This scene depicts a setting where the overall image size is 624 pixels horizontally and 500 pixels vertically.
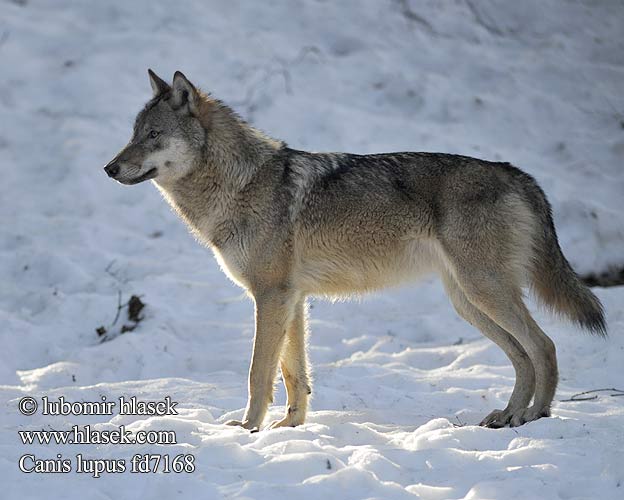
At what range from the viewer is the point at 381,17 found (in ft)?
36.9

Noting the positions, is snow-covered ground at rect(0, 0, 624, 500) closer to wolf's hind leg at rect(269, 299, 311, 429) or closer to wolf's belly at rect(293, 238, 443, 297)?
wolf's hind leg at rect(269, 299, 311, 429)

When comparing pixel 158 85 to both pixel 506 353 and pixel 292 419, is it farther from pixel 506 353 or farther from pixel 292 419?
pixel 506 353

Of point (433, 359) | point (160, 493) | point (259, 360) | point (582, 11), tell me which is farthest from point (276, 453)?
point (582, 11)

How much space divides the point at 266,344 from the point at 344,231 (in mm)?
844

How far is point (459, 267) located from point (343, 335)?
226 centimetres

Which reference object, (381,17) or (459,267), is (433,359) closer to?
(459,267)

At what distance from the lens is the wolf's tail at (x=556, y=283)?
521cm

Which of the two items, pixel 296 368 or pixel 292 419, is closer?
pixel 292 419

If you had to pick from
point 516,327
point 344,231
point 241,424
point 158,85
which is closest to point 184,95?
point 158,85

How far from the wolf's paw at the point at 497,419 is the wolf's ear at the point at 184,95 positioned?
103 inches

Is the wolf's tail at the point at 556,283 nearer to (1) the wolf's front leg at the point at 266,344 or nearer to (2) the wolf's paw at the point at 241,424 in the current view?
(1) the wolf's front leg at the point at 266,344

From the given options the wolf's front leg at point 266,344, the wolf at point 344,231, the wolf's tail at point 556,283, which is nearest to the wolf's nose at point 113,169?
the wolf at point 344,231

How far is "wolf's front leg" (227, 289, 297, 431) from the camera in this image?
16.8ft

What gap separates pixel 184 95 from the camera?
5422mm
